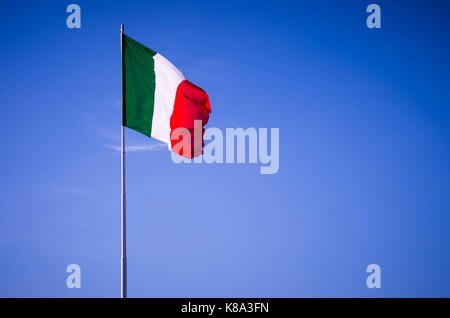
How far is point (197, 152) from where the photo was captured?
22438 millimetres

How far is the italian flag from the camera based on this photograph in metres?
20.8

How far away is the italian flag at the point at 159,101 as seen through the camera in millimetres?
20828

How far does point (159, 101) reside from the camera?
21.6 m

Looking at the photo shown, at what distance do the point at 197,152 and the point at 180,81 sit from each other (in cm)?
351

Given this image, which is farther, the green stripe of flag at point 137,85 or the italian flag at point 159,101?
the italian flag at point 159,101

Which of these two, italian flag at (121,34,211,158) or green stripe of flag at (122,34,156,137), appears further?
italian flag at (121,34,211,158)
